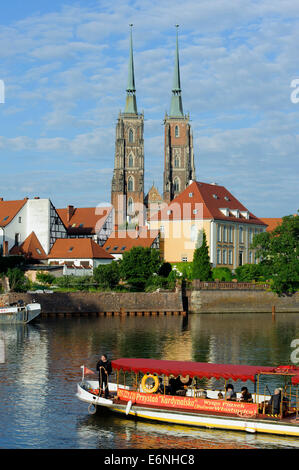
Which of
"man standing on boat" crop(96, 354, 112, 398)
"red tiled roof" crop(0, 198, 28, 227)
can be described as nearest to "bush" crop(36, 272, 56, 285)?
"red tiled roof" crop(0, 198, 28, 227)

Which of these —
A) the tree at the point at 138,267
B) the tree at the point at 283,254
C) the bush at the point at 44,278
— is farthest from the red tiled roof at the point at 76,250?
the tree at the point at 283,254

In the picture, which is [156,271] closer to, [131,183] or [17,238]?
[17,238]

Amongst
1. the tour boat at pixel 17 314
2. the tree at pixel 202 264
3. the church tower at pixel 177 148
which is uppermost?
the church tower at pixel 177 148

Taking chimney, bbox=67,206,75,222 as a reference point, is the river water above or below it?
below

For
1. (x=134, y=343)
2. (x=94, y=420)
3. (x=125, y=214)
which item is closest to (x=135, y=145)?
(x=125, y=214)

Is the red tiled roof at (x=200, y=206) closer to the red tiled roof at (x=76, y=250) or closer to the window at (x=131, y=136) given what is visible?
the red tiled roof at (x=76, y=250)

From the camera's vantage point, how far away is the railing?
96375 mm

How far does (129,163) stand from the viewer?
171 metres

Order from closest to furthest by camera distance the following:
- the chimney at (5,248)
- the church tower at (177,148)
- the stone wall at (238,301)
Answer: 1. the stone wall at (238,301)
2. the chimney at (5,248)
3. the church tower at (177,148)

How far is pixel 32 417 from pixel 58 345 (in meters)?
25.1

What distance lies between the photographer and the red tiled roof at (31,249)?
105m

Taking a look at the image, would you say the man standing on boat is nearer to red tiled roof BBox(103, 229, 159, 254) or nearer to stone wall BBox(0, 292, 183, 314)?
stone wall BBox(0, 292, 183, 314)

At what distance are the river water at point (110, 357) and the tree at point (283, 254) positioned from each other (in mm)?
4472

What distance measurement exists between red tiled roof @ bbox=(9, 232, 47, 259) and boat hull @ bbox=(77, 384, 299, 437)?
234ft
